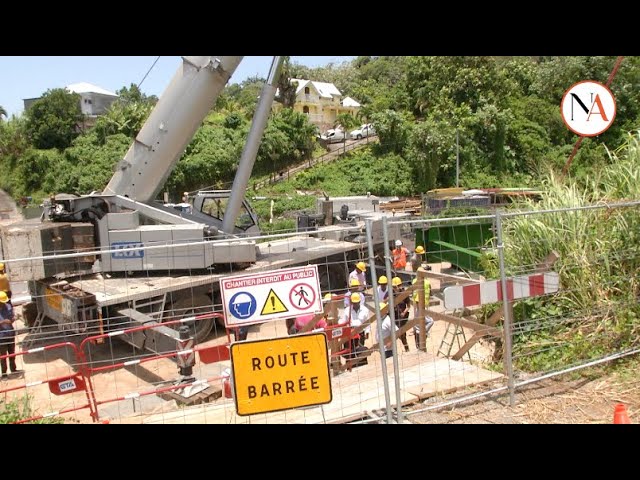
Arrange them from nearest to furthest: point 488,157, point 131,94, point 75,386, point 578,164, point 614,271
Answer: point 75,386 → point 614,271 → point 578,164 → point 488,157 → point 131,94

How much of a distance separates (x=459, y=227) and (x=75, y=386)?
10.9 metres

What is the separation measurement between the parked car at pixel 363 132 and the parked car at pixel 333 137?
0.97m

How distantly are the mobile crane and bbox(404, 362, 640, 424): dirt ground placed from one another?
4.06 m

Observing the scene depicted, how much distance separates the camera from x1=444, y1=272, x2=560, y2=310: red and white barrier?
4.56 metres

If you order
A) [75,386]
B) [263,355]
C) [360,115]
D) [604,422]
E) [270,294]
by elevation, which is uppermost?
[360,115]

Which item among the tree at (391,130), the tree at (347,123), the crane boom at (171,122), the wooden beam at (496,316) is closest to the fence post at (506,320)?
the wooden beam at (496,316)

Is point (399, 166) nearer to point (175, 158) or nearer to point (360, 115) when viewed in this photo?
point (360, 115)

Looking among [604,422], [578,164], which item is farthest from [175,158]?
[578,164]

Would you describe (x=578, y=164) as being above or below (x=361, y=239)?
above

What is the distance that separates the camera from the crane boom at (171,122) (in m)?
9.80

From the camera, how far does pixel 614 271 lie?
6.26m

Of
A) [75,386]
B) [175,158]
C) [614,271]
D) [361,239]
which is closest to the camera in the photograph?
[75,386]

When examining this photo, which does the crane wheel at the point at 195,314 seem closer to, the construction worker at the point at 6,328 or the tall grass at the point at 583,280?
the construction worker at the point at 6,328

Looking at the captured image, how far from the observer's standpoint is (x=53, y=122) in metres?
38.4
